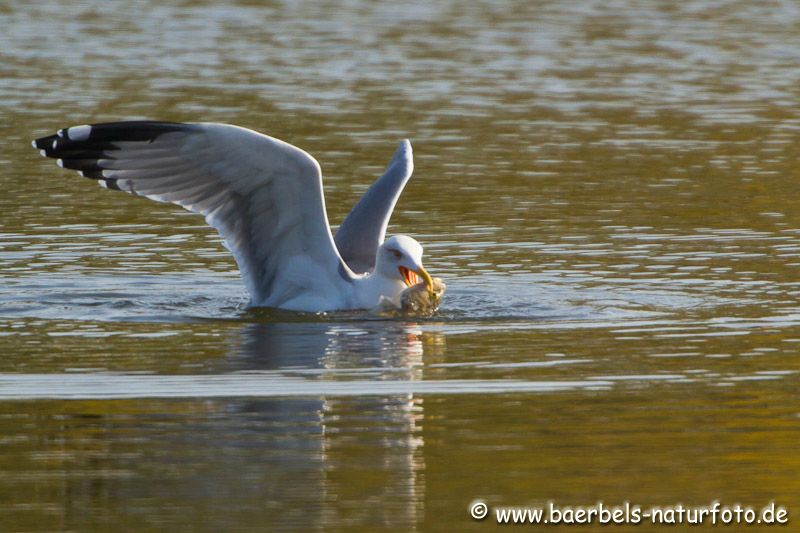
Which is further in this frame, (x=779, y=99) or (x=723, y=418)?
(x=779, y=99)

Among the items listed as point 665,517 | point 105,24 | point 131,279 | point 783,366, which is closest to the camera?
point 665,517

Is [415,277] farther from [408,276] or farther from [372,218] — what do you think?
[372,218]

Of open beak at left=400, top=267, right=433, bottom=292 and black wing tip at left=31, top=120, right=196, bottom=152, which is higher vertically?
black wing tip at left=31, top=120, right=196, bottom=152

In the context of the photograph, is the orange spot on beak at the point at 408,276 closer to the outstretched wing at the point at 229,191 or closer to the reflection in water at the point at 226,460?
the outstretched wing at the point at 229,191

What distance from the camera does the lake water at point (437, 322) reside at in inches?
307

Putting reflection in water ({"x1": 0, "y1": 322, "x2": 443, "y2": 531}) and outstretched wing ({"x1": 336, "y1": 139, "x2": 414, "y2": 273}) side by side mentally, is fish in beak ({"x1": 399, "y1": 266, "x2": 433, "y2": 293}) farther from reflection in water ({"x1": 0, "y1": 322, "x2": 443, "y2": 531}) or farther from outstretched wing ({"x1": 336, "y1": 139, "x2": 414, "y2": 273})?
reflection in water ({"x1": 0, "y1": 322, "x2": 443, "y2": 531})

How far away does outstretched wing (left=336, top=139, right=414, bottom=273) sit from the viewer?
42.0 ft

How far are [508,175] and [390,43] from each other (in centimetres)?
1275

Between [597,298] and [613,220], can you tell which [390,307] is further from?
[613,220]

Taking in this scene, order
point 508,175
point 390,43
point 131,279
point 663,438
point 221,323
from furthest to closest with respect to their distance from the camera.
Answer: point 390,43 → point 508,175 → point 131,279 → point 221,323 → point 663,438

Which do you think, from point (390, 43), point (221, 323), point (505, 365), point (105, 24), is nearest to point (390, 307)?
point (221, 323)

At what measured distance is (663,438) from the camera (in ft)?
27.7

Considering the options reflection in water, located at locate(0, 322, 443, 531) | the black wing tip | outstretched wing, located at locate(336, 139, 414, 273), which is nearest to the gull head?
outstretched wing, located at locate(336, 139, 414, 273)

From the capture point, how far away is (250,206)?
1190 cm
